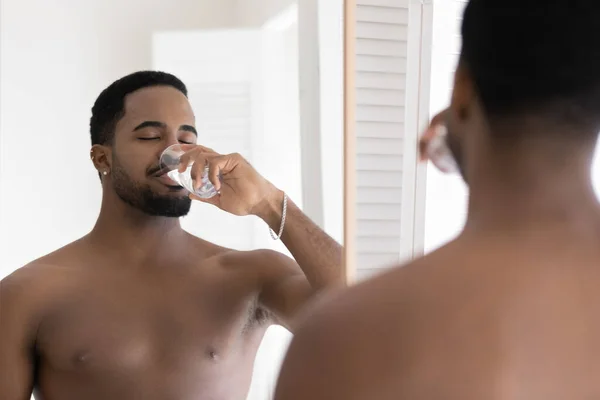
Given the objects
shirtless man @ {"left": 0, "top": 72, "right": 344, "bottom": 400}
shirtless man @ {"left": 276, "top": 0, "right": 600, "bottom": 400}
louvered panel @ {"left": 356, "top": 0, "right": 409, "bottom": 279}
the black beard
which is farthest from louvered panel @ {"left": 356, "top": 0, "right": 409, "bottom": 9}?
shirtless man @ {"left": 276, "top": 0, "right": 600, "bottom": 400}

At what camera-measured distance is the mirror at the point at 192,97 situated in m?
0.98

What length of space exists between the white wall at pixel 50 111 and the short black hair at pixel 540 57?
74 centimetres

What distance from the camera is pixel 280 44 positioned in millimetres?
1120

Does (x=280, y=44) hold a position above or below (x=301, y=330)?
above

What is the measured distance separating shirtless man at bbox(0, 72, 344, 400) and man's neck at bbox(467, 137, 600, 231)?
0.63m

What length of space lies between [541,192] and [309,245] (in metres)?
0.65

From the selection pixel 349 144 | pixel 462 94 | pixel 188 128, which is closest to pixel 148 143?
pixel 188 128

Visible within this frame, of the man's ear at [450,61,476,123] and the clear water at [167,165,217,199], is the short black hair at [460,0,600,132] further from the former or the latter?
the clear water at [167,165,217,199]

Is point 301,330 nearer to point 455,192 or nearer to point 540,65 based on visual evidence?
point 540,65

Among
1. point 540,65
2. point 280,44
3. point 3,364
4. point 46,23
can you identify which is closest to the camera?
point 540,65

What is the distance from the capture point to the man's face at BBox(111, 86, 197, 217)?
982 mm

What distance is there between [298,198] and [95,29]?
1.47 ft

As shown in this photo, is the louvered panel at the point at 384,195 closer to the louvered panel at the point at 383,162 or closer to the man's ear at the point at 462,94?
the louvered panel at the point at 383,162

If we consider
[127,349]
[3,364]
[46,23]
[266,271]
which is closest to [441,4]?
[266,271]
